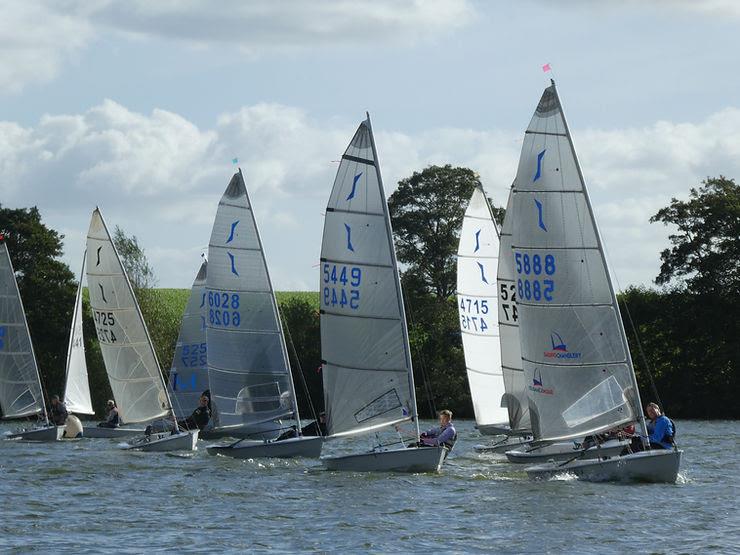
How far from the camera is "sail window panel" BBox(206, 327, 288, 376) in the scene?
35.6 meters

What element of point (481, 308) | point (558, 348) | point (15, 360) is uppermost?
point (15, 360)

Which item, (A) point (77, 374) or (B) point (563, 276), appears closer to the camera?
(B) point (563, 276)

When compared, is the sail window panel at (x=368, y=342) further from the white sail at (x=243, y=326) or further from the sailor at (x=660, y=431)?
the sailor at (x=660, y=431)

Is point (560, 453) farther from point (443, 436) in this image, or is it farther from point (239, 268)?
point (239, 268)

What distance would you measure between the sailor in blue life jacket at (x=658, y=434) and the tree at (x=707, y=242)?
1361 inches

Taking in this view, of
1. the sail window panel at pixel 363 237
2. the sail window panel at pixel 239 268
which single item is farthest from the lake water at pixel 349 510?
the sail window panel at pixel 239 268

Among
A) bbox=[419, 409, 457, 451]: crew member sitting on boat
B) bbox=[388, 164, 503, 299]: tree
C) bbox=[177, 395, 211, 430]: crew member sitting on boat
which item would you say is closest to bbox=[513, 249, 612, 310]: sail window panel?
bbox=[419, 409, 457, 451]: crew member sitting on boat

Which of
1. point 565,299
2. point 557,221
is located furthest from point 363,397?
point 557,221

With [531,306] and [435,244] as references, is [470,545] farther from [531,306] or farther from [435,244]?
[435,244]

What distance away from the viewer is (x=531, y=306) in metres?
28.6

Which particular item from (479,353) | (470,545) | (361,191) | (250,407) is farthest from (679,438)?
(470,545)

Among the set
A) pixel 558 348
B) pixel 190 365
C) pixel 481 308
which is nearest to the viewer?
pixel 558 348

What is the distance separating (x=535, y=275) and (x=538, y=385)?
7.28 feet

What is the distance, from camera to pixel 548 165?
28.2m
